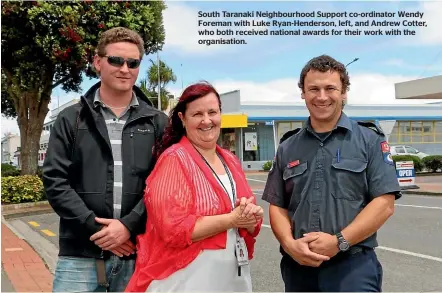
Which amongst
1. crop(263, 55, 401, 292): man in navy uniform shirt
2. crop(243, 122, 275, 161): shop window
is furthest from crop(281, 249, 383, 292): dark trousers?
crop(243, 122, 275, 161): shop window

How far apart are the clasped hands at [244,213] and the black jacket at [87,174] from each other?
0.52m

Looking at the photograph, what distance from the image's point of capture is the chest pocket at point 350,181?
102 inches

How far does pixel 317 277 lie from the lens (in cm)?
264

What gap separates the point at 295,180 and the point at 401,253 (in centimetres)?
546

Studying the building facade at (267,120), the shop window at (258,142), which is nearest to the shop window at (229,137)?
the building facade at (267,120)

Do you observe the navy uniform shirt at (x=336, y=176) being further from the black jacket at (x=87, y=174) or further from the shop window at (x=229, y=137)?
the shop window at (x=229, y=137)

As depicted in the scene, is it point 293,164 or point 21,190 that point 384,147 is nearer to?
point 293,164

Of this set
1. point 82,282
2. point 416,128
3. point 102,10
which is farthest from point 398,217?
point 416,128

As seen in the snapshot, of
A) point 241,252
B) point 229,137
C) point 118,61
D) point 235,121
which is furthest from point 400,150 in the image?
point 118,61

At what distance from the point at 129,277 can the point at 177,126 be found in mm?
Result: 848

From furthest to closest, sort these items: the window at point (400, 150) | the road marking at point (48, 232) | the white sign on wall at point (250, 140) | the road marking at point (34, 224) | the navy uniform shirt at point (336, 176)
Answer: the white sign on wall at point (250, 140) → the window at point (400, 150) → the road marking at point (34, 224) → the road marking at point (48, 232) → the navy uniform shirt at point (336, 176)

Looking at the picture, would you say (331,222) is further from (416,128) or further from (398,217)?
(416,128)

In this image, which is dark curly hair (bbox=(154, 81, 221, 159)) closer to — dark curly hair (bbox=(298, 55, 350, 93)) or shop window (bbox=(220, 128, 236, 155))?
dark curly hair (bbox=(298, 55, 350, 93))

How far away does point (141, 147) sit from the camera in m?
2.68
